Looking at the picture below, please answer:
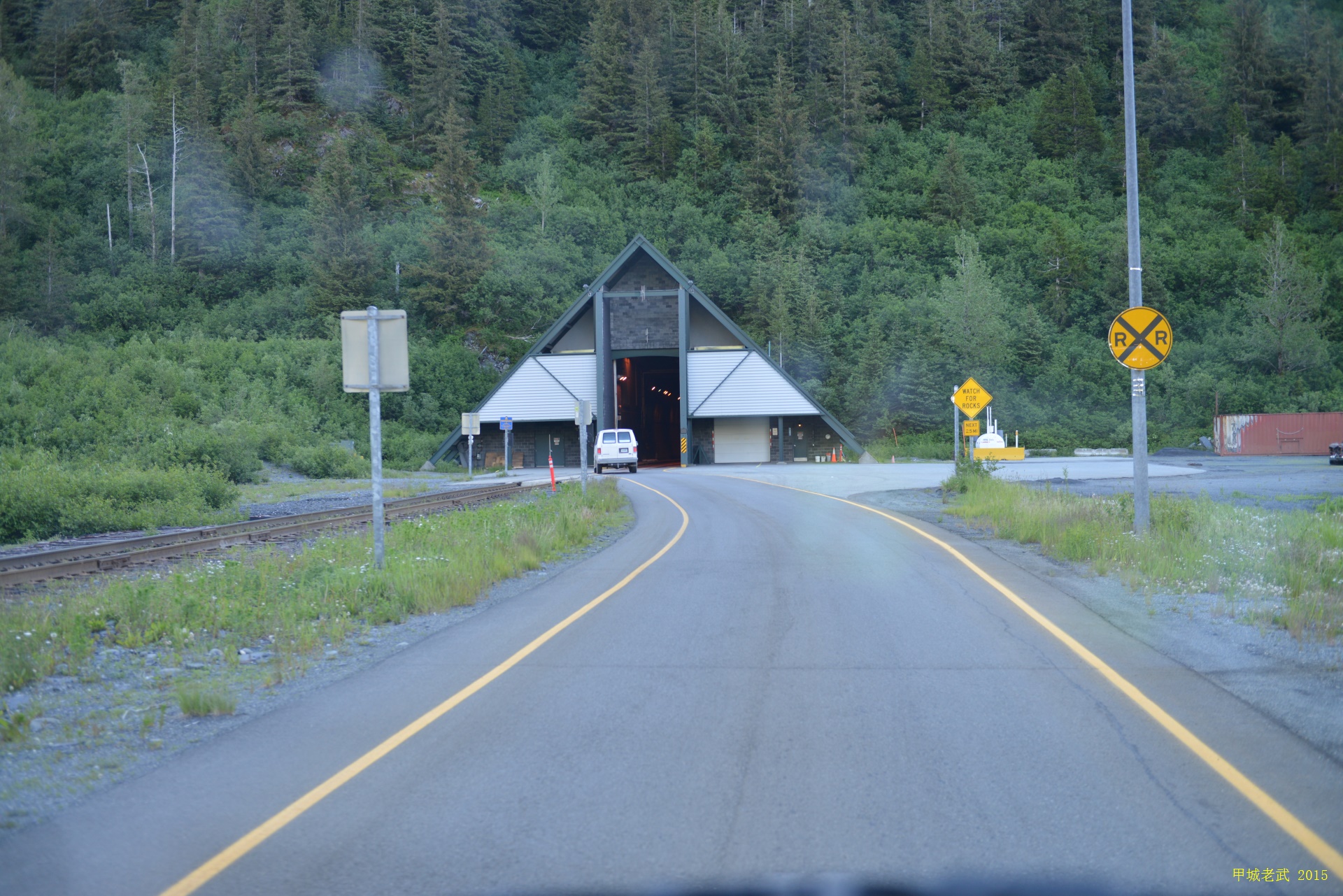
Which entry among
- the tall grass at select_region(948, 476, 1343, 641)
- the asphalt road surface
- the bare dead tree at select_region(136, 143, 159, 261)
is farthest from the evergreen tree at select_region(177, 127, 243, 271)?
the asphalt road surface

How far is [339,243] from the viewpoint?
73.2 meters

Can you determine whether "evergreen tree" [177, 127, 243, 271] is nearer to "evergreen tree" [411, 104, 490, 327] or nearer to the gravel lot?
"evergreen tree" [411, 104, 490, 327]

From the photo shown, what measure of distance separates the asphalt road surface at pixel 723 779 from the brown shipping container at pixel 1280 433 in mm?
51411

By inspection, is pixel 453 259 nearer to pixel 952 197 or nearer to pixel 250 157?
pixel 250 157

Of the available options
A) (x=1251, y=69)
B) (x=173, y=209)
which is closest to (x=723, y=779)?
(x=173, y=209)

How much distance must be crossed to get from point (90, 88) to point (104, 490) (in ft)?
332

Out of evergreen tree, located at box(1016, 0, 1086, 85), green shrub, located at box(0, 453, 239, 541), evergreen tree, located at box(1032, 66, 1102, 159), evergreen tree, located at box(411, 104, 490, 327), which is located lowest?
green shrub, located at box(0, 453, 239, 541)

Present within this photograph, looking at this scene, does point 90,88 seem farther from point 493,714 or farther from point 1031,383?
point 493,714

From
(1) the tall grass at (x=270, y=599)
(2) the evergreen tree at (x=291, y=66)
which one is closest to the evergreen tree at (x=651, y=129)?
(2) the evergreen tree at (x=291, y=66)

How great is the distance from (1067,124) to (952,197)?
66.5 ft

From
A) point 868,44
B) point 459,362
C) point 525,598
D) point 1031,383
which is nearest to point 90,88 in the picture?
point 459,362

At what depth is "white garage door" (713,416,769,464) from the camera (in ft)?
185

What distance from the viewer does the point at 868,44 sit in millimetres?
107812

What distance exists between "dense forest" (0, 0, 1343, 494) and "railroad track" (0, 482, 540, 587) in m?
13.6
